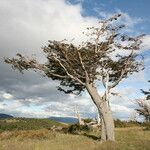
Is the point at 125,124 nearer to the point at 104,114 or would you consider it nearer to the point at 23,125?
the point at 23,125

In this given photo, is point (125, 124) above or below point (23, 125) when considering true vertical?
below

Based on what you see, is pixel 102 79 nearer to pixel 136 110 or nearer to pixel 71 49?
pixel 71 49

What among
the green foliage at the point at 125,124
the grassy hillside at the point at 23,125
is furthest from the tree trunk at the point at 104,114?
the grassy hillside at the point at 23,125

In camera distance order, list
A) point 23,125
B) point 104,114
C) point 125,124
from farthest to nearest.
→ point 23,125
point 125,124
point 104,114

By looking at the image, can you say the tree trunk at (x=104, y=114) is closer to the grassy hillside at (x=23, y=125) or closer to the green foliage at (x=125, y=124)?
the green foliage at (x=125, y=124)

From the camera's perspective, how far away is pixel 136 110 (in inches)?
2360

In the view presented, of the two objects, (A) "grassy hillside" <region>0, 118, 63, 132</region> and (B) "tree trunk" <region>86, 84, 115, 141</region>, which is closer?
(B) "tree trunk" <region>86, 84, 115, 141</region>

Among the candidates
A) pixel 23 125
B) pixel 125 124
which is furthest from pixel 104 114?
pixel 23 125

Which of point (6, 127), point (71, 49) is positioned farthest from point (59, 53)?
point (6, 127)

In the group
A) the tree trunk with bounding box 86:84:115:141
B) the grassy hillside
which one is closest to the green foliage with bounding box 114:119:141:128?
the grassy hillside

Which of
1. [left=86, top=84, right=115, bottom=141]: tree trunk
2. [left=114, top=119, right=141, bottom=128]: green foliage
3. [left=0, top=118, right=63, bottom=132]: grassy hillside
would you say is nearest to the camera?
[left=86, top=84, right=115, bottom=141]: tree trunk

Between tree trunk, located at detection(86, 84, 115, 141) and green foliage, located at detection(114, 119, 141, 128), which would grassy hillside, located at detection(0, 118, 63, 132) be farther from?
tree trunk, located at detection(86, 84, 115, 141)

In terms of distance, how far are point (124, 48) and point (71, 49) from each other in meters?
4.90

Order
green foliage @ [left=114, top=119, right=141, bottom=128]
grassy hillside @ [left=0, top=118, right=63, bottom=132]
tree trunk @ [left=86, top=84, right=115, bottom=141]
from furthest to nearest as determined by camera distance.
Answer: grassy hillside @ [left=0, top=118, right=63, bottom=132] → green foliage @ [left=114, top=119, right=141, bottom=128] → tree trunk @ [left=86, top=84, right=115, bottom=141]
